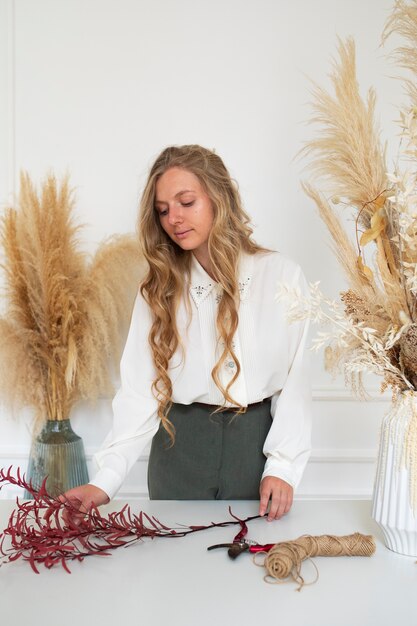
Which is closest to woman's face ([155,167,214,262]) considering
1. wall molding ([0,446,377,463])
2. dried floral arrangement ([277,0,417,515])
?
dried floral arrangement ([277,0,417,515])

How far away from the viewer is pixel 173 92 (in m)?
2.72

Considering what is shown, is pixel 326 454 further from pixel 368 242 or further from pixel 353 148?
pixel 353 148

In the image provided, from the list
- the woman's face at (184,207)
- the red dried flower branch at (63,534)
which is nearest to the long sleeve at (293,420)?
the woman's face at (184,207)

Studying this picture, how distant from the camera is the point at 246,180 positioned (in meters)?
2.75

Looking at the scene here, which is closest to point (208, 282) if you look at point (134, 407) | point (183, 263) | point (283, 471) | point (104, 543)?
point (183, 263)

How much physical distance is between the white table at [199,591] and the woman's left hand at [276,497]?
11 cm

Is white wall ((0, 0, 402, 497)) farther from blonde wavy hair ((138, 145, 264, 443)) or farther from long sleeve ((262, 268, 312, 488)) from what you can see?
long sleeve ((262, 268, 312, 488))

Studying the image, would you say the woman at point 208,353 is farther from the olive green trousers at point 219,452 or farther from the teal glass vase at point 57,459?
the teal glass vase at point 57,459

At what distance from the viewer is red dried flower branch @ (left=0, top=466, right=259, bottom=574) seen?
104cm

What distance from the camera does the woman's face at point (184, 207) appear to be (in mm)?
1872

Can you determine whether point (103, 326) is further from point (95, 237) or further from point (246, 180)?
point (246, 180)

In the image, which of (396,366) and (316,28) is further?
(316,28)

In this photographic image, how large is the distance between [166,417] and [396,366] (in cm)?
92

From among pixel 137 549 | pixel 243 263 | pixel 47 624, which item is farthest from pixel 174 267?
pixel 47 624
